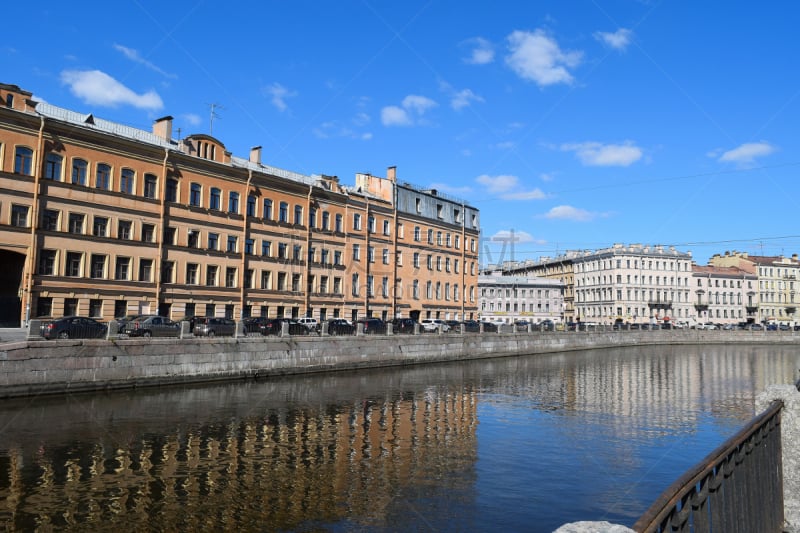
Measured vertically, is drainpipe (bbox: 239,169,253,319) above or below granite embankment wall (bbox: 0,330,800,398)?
above

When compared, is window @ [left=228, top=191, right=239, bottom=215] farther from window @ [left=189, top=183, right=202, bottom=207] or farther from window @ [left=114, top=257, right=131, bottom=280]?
window @ [left=114, top=257, right=131, bottom=280]

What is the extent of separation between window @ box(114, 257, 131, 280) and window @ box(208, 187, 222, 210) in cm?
793

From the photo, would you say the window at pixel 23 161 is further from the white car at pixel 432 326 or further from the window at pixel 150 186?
the white car at pixel 432 326

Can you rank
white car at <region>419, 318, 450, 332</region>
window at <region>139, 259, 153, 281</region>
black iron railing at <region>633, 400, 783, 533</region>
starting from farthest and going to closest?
white car at <region>419, 318, 450, 332</region> → window at <region>139, 259, 153, 281</region> → black iron railing at <region>633, 400, 783, 533</region>

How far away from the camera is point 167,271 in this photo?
4547 centimetres

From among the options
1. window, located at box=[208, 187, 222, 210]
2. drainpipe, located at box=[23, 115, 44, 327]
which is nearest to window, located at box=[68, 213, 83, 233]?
drainpipe, located at box=[23, 115, 44, 327]

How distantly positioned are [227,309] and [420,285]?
80.0 feet

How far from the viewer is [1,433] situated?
17500 millimetres

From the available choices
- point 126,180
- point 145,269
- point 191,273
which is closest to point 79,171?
point 126,180

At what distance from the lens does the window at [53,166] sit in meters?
39.0

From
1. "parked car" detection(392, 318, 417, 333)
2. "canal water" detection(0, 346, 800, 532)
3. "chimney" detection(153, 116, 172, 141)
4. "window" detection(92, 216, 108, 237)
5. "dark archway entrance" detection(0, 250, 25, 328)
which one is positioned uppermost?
"chimney" detection(153, 116, 172, 141)

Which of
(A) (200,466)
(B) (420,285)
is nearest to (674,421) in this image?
(A) (200,466)

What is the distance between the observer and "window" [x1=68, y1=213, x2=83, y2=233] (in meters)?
40.3

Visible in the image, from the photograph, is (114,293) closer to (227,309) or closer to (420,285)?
(227,309)
